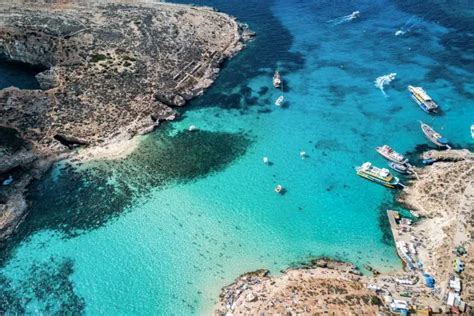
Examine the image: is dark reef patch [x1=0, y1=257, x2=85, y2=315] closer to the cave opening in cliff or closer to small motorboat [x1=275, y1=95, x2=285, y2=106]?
the cave opening in cliff

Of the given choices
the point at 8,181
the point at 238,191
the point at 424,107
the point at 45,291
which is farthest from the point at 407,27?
the point at 45,291

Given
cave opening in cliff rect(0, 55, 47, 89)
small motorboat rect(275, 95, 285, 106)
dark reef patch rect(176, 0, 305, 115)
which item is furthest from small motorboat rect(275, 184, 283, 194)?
cave opening in cliff rect(0, 55, 47, 89)

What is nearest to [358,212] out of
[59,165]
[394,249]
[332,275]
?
[394,249]

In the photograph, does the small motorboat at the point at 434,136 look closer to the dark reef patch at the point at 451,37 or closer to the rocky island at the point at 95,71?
the dark reef patch at the point at 451,37

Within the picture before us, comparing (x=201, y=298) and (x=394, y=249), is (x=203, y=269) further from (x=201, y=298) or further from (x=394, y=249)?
(x=394, y=249)

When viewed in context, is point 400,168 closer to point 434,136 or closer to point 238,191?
point 434,136

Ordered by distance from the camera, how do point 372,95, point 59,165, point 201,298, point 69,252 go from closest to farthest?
point 201,298 < point 69,252 < point 59,165 < point 372,95
